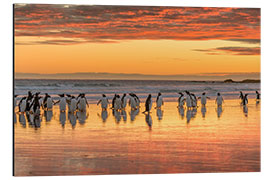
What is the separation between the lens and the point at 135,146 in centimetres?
973

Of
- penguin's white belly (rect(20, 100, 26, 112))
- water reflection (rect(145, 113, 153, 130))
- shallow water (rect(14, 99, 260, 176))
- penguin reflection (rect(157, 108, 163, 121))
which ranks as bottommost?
shallow water (rect(14, 99, 260, 176))

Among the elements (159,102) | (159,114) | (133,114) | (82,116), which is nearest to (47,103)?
(82,116)

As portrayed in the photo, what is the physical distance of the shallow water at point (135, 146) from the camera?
8.62 m

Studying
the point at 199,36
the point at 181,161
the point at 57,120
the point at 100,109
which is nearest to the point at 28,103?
the point at 57,120

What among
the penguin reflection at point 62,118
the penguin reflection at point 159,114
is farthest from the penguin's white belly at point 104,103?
the penguin reflection at point 159,114

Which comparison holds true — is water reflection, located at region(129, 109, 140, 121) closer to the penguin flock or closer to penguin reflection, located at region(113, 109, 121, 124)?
the penguin flock

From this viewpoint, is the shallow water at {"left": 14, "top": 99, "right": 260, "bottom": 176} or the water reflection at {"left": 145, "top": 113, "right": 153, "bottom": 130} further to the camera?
the water reflection at {"left": 145, "top": 113, "right": 153, "bottom": 130}

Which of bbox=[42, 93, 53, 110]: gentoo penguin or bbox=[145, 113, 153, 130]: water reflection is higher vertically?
bbox=[42, 93, 53, 110]: gentoo penguin

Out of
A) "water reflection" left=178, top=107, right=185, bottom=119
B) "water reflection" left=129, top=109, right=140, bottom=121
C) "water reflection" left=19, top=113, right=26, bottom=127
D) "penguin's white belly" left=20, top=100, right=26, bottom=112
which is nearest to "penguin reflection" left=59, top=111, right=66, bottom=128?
"water reflection" left=19, top=113, right=26, bottom=127

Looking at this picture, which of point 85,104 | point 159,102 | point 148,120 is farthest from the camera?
point 159,102

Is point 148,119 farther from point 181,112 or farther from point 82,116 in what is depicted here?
point 181,112

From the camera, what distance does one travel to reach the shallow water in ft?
28.3
